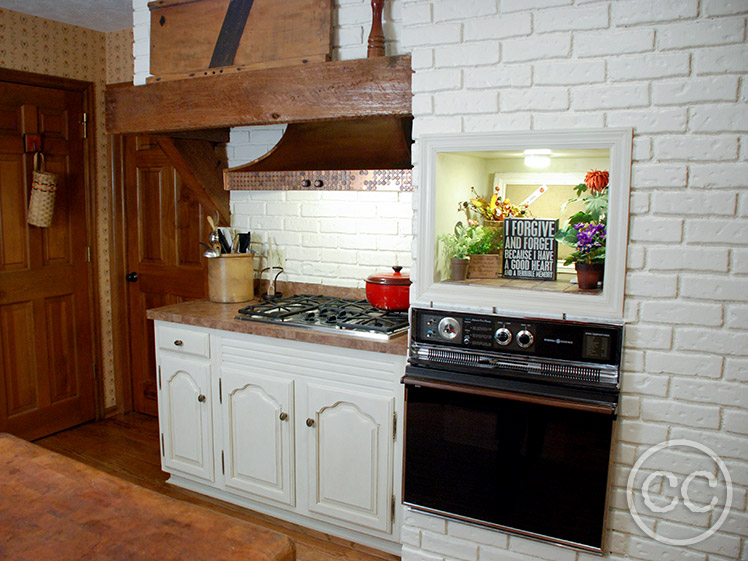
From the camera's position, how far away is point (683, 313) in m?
1.85

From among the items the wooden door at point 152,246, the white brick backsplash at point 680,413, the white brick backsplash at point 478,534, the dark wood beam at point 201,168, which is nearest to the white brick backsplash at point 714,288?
the white brick backsplash at point 680,413

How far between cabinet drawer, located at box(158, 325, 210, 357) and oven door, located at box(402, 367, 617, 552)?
1.06 meters

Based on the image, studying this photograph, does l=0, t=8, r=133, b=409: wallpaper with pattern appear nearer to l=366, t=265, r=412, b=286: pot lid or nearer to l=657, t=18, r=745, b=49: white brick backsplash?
l=366, t=265, r=412, b=286: pot lid

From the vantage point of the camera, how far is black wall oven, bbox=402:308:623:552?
6.37ft

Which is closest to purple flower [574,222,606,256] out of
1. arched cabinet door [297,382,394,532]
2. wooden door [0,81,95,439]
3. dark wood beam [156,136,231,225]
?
arched cabinet door [297,382,394,532]

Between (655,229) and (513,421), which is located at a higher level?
(655,229)

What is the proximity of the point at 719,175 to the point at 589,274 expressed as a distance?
1.59ft

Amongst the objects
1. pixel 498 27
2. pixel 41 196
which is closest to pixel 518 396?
pixel 498 27

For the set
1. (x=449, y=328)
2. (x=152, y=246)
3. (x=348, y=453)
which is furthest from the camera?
(x=152, y=246)

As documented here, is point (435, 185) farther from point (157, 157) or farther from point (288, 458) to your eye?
point (157, 157)

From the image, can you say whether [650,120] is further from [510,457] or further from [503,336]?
[510,457]

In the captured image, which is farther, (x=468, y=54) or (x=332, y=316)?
(x=332, y=316)

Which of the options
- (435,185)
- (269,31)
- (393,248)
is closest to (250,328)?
(393,248)

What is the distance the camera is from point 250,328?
2592mm
